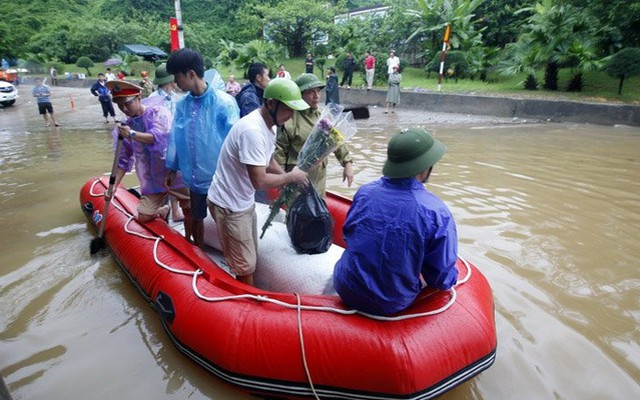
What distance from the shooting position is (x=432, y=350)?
2.32 meters

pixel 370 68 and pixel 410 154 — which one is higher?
pixel 370 68

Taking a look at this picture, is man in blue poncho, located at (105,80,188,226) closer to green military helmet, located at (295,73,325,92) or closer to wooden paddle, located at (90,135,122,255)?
wooden paddle, located at (90,135,122,255)

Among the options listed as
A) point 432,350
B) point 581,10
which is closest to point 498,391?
point 432,350

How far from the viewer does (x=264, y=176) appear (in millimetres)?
2816

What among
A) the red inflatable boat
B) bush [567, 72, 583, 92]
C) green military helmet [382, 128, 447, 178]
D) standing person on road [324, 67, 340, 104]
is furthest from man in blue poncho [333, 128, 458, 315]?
bush [567, 72, 583, 92]

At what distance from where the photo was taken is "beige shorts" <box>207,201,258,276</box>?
308 centimetres

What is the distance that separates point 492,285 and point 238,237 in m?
2.30

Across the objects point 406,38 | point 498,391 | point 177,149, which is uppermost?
point 406,38

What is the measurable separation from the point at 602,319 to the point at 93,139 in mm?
11354

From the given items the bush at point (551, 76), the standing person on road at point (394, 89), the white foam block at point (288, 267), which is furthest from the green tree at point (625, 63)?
the white foam block at point (288, 267)

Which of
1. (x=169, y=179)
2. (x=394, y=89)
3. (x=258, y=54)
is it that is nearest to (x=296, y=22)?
(x=258, y=54)

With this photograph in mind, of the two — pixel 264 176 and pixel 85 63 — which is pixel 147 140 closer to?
pixel 264 176

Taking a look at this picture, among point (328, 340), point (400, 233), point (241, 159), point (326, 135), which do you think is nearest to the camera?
point (400, 233)

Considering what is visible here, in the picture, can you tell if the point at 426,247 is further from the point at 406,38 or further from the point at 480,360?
the point at 406,38
